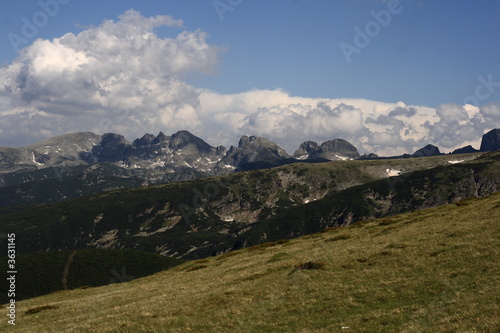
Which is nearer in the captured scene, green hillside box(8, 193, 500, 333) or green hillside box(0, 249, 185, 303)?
green hillside box(8, 193, 500, 333)

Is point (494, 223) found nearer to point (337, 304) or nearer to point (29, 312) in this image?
point (337, 304)

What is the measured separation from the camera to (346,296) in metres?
31.9

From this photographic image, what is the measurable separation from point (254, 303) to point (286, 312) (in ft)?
16.0

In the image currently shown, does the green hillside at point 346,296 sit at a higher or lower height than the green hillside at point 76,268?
higher

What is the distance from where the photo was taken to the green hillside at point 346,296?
25.5m

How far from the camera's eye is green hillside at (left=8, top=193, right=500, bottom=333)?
25500 millimetres

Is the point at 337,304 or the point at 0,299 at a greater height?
the point at 337,304

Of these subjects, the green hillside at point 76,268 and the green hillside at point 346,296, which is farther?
the green hillside at point 76,268

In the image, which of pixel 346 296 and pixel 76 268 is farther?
pixel 76 268

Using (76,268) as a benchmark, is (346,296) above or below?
above

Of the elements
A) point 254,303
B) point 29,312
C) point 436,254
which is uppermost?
point 436,254

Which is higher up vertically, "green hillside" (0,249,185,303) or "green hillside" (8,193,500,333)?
"green hillside" (8,193,500,333)

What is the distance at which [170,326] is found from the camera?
31.8 metres

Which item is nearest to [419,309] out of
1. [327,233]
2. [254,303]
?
[254,303]
